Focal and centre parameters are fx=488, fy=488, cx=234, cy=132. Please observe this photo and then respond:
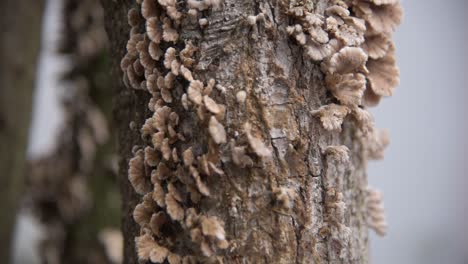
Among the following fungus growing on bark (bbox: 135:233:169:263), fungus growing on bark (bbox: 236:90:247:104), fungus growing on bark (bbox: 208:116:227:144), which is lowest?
fungus growing on bark (bbox: 135:233:169:263)

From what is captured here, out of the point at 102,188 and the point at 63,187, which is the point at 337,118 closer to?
the point at 102,188

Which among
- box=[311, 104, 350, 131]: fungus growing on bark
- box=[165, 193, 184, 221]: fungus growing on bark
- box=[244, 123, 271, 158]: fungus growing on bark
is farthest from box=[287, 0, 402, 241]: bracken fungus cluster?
box=[165, 193, 184, 221]: fungus growing on bark

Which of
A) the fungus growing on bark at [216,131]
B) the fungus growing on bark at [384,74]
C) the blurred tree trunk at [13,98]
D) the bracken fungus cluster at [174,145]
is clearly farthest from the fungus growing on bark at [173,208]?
the blurred tree trunk at [13,98]

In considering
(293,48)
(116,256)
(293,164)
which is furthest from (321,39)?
(116,256)

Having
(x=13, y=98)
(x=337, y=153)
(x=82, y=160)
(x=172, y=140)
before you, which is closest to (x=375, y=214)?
(x=337, y=153)

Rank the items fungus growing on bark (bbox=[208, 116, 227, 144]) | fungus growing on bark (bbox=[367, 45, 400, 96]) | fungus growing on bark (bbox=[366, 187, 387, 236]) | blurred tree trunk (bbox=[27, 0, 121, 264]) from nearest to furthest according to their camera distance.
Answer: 1. fungus growing on bark (bbox=[208, 116, 227, 144])
2. fungus growing on bark (bbox=[367, 45, 400, 96])
3. fungus growing on bark (bbox=[366, 187, 387, 236])
4. blurred tree trunk (bbox=[27, 0, 121, 264])

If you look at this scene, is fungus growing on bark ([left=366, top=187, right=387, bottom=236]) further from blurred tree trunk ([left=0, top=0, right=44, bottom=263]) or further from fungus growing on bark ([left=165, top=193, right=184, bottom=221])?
blurred tree trunk ([left=0, top=0, right=44, bottom=263])
